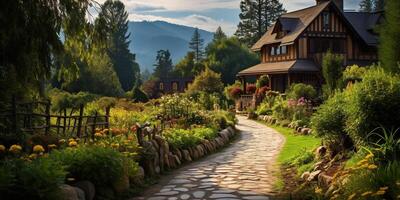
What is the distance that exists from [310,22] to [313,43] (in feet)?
5.63

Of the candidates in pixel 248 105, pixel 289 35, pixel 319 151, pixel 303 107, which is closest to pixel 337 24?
pixel 289 35

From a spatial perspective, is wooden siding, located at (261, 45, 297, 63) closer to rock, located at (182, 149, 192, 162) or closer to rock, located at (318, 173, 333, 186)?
rock, located at (182, 149, 192, 162)

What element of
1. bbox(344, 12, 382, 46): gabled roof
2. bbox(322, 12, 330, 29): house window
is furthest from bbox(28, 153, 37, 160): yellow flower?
bbox(344, 12, 382, 46): gabled roof

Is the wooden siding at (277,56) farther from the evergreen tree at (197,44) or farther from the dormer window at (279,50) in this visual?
the evergreen tree at (197,44)

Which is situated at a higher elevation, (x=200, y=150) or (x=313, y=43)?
(x=313, y=43)

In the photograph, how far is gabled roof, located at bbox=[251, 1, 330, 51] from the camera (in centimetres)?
3438

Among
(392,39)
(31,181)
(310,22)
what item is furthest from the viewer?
(310,22)

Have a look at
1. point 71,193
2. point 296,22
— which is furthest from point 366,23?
point 71,193

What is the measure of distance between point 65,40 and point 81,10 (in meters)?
1.04

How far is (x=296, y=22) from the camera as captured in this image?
3669cm

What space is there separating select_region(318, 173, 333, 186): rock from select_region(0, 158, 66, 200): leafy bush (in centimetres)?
398

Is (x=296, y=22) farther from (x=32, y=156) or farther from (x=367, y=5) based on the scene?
(x=367, y=5)

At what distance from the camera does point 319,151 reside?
10.1 meters

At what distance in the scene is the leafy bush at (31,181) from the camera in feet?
18.8
